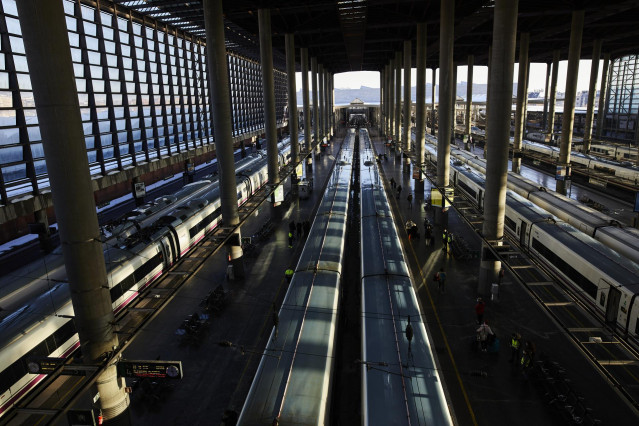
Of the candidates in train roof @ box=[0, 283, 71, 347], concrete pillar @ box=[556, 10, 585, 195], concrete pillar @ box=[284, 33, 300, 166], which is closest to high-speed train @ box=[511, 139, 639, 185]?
concrete pillar @ box=[556, 10, 585, 195]

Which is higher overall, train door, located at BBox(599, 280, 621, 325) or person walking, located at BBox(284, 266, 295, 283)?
train door, located at BBox(599, 280, 621, 325)

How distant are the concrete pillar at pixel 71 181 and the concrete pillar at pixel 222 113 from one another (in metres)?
11.8

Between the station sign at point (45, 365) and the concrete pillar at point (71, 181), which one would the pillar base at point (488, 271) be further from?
the station sign at point (45, 365)

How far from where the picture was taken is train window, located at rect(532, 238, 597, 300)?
53.9 feet

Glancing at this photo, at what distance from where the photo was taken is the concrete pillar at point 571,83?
35812 mm

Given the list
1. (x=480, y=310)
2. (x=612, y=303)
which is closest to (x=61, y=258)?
(x=480, y=310)

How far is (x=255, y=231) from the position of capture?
32500mm

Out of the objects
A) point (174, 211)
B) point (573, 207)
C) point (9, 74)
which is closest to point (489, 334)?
point (573, 207)

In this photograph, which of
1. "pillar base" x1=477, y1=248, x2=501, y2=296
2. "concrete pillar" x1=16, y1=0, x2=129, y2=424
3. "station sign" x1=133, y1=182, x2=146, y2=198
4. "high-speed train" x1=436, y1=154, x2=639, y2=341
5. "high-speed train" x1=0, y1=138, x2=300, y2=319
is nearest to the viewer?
"concrete pillar" x1=16, y1=0, x2=129, y2=424

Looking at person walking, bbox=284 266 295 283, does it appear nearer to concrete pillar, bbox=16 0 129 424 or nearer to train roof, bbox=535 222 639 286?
concrete pillar, bbox=16 0 129 424

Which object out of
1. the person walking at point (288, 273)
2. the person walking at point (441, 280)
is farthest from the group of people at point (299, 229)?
the person walking at point (441, 280)

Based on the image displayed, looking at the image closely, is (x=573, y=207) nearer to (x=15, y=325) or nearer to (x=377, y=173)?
(x=377, y=173)

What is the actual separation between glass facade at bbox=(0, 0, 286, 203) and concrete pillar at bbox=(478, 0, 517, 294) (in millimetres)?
27862

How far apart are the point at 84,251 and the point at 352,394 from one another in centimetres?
981
